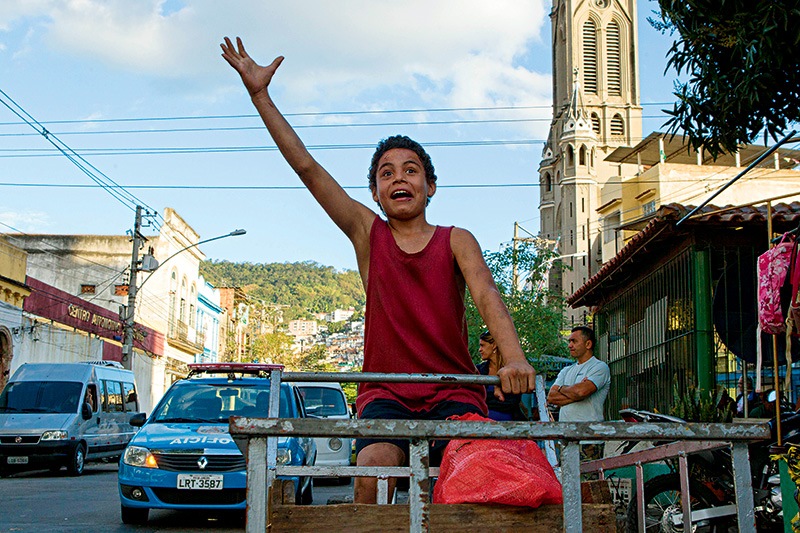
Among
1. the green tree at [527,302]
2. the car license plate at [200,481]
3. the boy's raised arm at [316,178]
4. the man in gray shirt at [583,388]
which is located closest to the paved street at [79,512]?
the car license plate at [200,481]

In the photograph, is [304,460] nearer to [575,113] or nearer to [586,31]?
[575,113]

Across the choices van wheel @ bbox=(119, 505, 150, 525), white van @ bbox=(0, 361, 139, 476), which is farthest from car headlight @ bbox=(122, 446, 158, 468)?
white van @ bbox=(0, 361, 139, 476)

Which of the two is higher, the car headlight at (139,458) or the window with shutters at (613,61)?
the window with shutters at (613,61)

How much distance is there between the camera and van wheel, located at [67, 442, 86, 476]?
18.0 meters

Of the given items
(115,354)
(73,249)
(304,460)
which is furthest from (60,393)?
(73,249)

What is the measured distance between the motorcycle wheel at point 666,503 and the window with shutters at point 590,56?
85310mm

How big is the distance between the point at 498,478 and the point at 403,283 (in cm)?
116

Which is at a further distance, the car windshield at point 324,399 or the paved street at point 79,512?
the car windshield at point 324,399

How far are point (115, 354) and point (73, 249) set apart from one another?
25.7 ft

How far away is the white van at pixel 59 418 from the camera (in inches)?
693

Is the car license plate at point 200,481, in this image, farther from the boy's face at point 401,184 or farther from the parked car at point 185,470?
the boy's face at point 401,184

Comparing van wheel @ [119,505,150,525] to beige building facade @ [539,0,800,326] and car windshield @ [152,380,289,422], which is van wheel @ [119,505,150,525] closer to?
car windshield @ [152,380,289,422]

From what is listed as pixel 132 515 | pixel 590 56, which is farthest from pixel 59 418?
pixel 590 56

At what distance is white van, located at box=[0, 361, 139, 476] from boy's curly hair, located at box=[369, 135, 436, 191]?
1569cm
